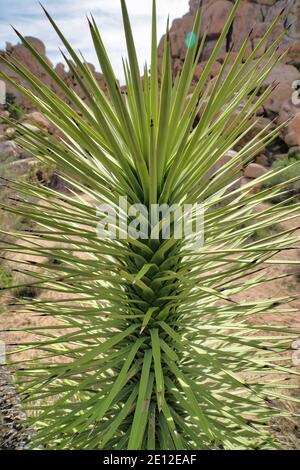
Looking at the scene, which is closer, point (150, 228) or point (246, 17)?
point (150, 228)

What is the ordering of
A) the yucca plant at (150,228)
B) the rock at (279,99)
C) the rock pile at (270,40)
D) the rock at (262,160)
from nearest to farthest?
1. the yucca plant at (150,228)
2. the rock at (262,160)
3. the rock pile at (270,40)
4. the rock at (279,99)

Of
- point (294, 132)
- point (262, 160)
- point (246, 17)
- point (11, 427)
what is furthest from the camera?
point (246, 17)

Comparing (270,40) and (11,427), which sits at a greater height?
(270,40)

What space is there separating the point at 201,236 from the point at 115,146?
1.57ft

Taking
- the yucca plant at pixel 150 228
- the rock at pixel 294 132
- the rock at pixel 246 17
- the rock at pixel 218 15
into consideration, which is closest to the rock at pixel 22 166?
the rock at pixel 294 132

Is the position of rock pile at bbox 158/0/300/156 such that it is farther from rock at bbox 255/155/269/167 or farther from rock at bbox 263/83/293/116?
rock at bbox 255/155/269/167

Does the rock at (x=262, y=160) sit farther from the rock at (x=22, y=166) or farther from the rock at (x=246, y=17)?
the rock at (x=246, y=17)

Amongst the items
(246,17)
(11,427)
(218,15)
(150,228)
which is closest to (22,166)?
(11,427)

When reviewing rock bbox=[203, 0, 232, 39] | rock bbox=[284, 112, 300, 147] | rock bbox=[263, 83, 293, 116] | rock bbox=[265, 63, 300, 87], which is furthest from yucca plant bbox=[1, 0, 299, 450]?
rock bbox=[203, 0, 232, 39]

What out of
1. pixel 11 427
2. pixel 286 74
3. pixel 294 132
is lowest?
pixel 11 427

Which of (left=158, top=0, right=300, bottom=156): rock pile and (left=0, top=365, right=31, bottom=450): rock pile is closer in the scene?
(left=0, top=365, right=31, bottom=450): rock pile

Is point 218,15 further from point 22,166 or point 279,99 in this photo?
point 22,166
